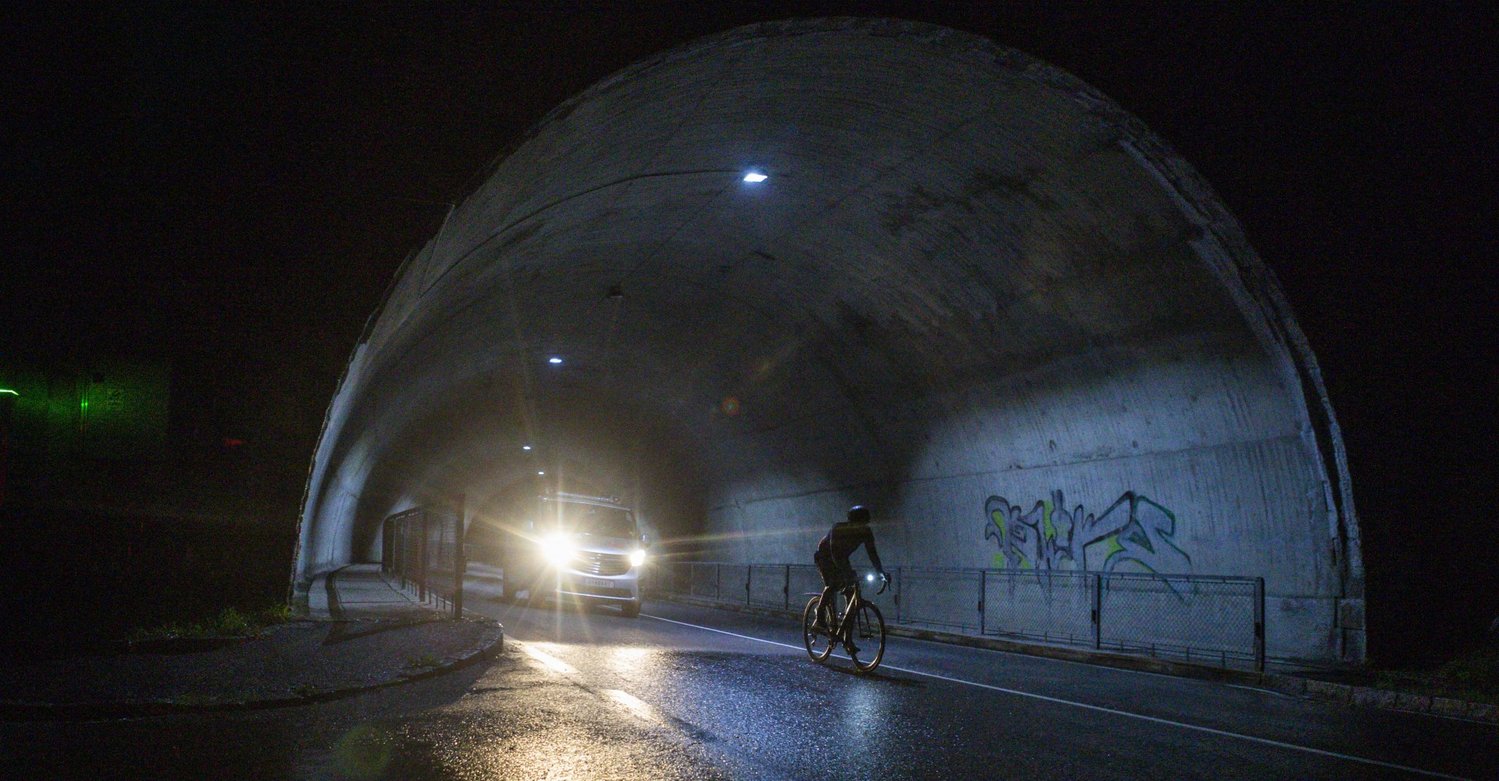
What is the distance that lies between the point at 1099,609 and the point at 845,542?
19.2 feet

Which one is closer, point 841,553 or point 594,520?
point 841,553

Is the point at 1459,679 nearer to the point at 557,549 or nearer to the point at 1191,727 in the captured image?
the point at 1191,727

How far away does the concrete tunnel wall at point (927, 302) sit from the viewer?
12.8 meters

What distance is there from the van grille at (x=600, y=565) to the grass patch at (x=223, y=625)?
930 cm

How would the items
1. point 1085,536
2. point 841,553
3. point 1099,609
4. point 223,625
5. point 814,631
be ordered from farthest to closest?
point 1085,536 < point 1099,609 < point 814,631 < point 841,553 < point 223,625

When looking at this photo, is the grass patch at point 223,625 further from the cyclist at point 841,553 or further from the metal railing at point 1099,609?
the metal railing at point 1099,609

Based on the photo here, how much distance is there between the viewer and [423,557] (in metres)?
22.0

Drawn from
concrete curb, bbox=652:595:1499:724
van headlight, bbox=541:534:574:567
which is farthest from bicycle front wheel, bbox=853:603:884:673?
van headlight, bbox=541:534:574:567

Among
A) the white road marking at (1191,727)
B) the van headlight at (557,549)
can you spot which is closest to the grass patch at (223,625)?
the white road marking at (1191,727)

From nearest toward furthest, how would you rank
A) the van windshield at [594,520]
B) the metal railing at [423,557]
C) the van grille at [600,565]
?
the metal railing at [423,557] → the van grille at [600,565] → the van windshield at [594,520]

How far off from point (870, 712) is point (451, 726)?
315cm

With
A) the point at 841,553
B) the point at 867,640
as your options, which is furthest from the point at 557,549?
the point at 867,640

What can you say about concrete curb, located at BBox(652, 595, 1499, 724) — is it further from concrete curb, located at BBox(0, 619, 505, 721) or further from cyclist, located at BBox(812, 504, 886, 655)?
concrete curb, located at BBox(0, 619, 505, 721)

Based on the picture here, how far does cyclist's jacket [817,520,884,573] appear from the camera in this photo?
40.2 feet
